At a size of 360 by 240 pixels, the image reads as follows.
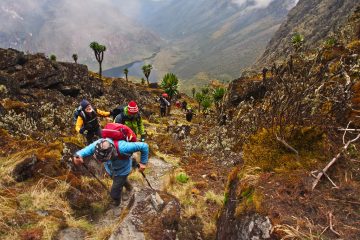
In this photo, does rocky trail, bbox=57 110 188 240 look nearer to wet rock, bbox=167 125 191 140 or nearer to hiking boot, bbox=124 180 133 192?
hiking boot, bbox=124 180 133 192

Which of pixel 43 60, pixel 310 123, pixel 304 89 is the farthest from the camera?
pixel 43 60

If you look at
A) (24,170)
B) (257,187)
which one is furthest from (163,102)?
(257,187)

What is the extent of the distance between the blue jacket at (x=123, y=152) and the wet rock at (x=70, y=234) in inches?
58.0

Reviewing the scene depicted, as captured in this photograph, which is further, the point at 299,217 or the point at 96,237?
the point at 96,237

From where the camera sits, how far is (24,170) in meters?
8.88

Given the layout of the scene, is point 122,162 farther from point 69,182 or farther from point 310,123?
point 310,123

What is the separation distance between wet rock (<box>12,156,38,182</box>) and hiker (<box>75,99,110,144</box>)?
68.2 inches

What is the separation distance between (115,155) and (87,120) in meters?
4.04

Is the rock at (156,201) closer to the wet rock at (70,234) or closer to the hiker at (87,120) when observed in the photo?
the wet rock at (70,234)

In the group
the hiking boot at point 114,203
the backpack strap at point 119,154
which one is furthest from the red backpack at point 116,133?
the hiking boot at point 114,203

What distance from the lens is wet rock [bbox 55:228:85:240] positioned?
22.0 ft

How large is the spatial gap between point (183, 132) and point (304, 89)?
20.3m

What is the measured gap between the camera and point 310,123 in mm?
6539

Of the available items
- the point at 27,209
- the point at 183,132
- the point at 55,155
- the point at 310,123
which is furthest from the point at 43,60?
the point at 310,123
